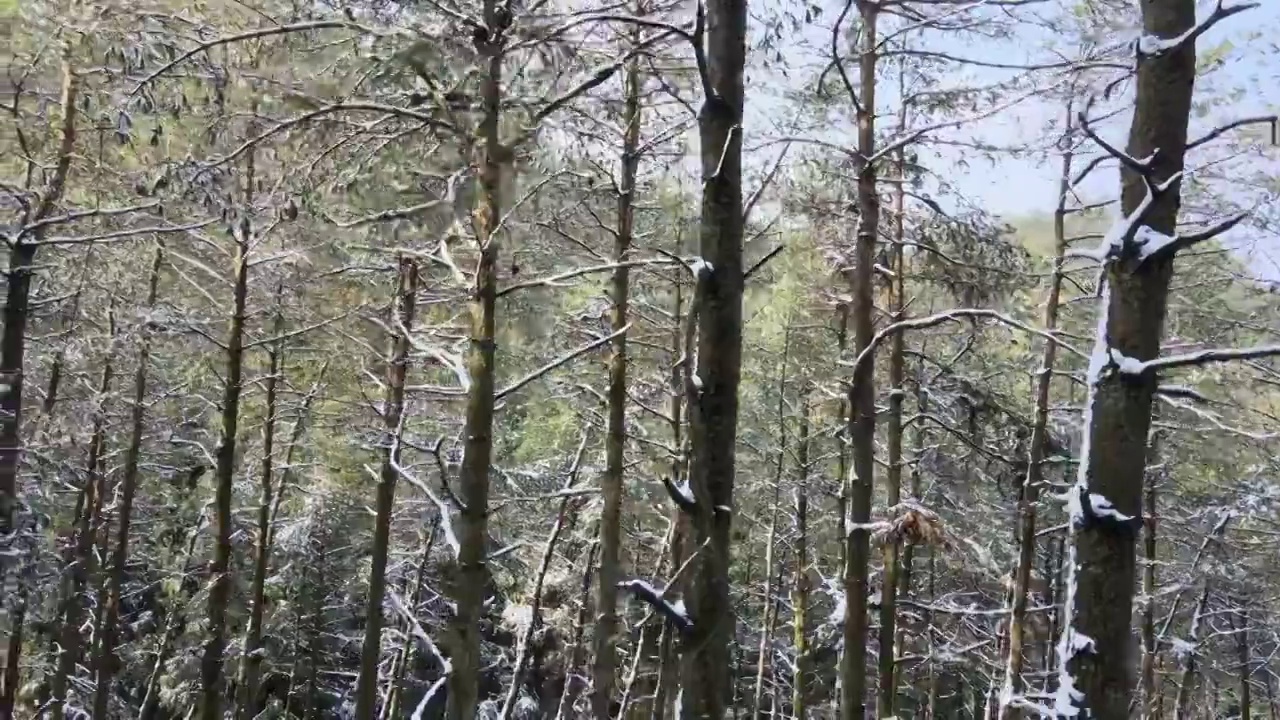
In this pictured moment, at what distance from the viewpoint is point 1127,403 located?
4.05m

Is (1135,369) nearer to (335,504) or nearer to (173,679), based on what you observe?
(335,504)

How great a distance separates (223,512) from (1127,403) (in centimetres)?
885

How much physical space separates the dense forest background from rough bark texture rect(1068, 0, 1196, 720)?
0.6 inches

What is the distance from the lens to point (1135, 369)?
13.1 feet

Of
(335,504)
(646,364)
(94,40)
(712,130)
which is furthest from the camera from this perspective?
(335,504)

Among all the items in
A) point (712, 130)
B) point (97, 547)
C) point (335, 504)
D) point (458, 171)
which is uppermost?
point (458, 171)

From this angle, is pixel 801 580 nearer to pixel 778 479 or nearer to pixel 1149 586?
pixel 778 479

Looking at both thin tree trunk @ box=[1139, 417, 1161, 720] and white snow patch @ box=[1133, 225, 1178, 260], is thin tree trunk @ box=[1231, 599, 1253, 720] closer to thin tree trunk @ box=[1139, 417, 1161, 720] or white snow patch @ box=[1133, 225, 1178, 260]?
thin tree trunk @ box=[1139, 417, 1161, 720]

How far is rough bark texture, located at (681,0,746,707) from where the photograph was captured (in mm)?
3389

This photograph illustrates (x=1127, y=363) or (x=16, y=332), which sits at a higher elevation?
(x=16, y=332)

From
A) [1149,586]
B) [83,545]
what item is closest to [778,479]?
[1149,586]

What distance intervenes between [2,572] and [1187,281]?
46.2 feet

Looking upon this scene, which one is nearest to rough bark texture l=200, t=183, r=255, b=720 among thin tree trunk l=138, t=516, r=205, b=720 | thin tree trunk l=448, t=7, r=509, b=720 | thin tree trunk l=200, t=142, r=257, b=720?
thin tree trunk l=200, t=142, r=257, b=720

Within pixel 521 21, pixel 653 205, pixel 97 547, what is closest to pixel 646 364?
pixel 653 205
